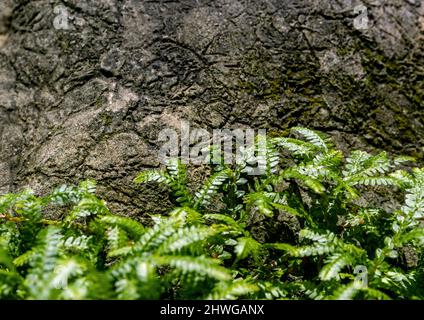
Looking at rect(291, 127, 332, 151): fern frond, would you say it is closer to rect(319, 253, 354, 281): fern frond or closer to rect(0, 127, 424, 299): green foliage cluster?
rect(0, 127, 424, 299): green foliage cluster

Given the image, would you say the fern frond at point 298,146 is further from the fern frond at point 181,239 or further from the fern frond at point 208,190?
the fern frond at point 181,239

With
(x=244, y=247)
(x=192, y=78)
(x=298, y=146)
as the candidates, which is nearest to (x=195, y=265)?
(x=244, y=247)

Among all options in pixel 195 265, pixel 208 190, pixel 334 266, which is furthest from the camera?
pixel 208 190

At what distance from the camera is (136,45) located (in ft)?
12.3

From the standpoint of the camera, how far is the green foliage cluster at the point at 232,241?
2.23 m

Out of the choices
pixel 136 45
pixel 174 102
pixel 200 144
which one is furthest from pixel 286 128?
pixel 136 45

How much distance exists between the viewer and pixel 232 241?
9.39 feet

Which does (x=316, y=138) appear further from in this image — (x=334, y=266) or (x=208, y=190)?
(x=334, y=266)

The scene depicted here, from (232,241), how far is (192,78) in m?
1.48

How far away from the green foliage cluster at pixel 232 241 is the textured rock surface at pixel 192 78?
39 centimetres

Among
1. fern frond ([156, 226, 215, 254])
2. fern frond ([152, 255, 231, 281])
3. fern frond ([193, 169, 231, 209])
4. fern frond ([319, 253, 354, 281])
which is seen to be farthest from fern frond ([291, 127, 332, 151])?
fern frond ([152, 255, 231, 281])

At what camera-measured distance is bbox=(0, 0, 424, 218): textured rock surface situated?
3502 millimetres

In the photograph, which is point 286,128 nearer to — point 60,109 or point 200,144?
point 200,144

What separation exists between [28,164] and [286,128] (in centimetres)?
211
